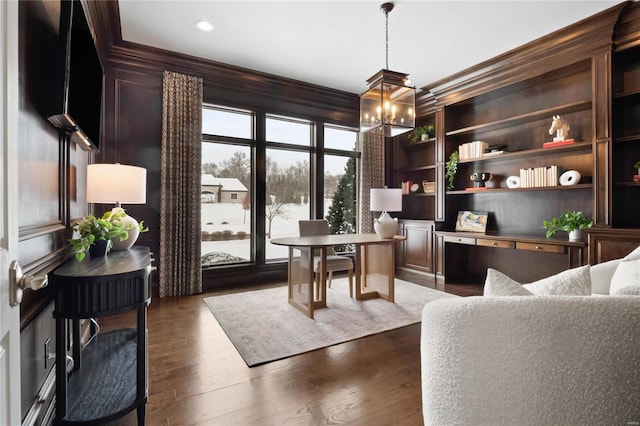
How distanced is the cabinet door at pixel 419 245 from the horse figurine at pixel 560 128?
1.90m

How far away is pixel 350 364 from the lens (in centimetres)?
224

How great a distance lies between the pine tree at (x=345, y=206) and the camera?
5.36 meters

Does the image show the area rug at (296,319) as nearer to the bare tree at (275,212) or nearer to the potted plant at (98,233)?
the bare tree at (275,212)

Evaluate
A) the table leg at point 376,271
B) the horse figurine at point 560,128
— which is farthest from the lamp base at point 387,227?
the horse figurine at point 560,128

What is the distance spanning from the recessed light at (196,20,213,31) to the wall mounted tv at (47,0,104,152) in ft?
4.47

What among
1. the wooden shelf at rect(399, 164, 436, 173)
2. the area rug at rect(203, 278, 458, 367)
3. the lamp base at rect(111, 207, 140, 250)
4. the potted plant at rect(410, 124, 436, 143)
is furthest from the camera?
the potted plant at rect(410, 124, 436, 143)

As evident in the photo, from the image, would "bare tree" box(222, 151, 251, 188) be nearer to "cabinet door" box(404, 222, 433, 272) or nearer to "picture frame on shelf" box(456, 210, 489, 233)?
"cabinet door" box(404, 222, 433, 272)

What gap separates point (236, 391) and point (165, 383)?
47 centimetres

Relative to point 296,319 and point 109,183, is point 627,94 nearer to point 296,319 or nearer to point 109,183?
point 296,319

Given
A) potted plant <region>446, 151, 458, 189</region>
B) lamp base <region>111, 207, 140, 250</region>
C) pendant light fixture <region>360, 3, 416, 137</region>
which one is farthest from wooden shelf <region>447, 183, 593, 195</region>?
lamp base <region>111, 207, 140, 250</region>

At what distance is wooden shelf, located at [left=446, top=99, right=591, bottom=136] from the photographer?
3533mm

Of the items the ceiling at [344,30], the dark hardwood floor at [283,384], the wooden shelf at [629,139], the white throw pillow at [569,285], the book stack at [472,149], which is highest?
the ceiling at [344,30]

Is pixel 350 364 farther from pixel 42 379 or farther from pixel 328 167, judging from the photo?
pixel 328 167

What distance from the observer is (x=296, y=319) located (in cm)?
308
